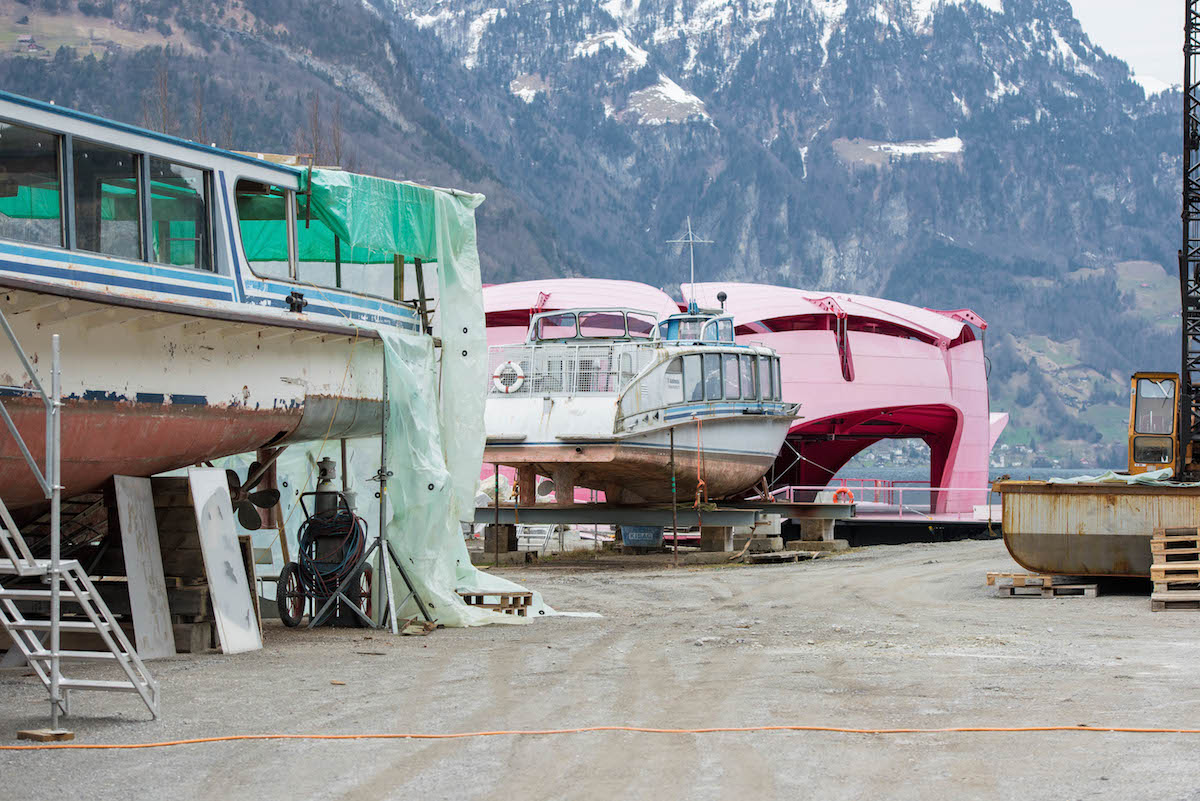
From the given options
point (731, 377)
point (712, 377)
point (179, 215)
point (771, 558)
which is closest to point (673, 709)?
point (179, 215)

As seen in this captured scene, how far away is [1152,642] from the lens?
13211 mm

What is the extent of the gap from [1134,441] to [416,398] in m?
12.5

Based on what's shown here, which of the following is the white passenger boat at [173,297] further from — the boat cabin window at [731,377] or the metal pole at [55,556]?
the boat cabin window at [731,377]

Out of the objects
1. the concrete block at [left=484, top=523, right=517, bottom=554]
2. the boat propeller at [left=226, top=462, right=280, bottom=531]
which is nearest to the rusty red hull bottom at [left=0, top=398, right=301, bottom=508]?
the boat propeller at [left=226, top=462, right=280, bottom=531]

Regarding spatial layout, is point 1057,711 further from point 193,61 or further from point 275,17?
point 275,17

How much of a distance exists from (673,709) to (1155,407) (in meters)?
16.2

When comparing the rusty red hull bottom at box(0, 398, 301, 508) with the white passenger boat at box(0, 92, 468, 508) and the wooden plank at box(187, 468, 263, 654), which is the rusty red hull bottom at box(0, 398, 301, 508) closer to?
the white passenger boat at box(0, 92, 468, 508)

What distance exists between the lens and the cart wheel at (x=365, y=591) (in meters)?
15.8

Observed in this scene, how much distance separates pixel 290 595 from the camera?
1564 cm

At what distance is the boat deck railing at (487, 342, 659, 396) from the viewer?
26141 mm

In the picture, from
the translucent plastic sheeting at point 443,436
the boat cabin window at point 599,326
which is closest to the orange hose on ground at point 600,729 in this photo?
the translucent plastic sheeting at point 443,436

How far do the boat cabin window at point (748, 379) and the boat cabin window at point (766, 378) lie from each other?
0.86ft

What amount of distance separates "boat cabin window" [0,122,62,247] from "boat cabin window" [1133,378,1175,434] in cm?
1705

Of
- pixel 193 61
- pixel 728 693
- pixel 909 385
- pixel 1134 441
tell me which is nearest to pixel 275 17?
pixel 193 61
